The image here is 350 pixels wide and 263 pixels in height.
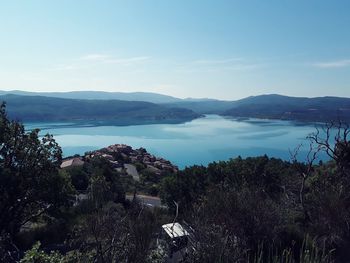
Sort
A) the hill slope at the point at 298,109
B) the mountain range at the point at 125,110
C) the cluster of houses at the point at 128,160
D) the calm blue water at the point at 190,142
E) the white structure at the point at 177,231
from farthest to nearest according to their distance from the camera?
1. the mountain range at the point at 125,110
2. the hill slope at the point at 298,109
3. the calm blue water at the point at 190,142
4. the cluster of houses at the point at 128,160
5. the white structure at the point at 177,231

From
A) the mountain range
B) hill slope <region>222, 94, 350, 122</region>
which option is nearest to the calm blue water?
hill slope <region>222, 94, 350, 122</region>

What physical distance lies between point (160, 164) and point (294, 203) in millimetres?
23086

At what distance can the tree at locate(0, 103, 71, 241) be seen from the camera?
7.16m

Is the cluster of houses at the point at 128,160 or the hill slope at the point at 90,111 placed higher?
the hill slope at the point at 90,111

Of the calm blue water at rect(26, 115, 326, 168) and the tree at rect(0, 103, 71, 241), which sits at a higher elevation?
the tree at rect(0, 103, 71, 241)

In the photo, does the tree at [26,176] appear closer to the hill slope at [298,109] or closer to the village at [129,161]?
the village at [129,161]

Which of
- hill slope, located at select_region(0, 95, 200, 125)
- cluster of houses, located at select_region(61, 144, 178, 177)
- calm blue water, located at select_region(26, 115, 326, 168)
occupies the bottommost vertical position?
Answer: calm blue water, located at select_region(26, 115, 326, 168)

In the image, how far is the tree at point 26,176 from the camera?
7.16 meters

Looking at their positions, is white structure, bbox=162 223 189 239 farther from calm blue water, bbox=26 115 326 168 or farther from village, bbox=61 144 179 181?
calm blue water, bbox=26 115 326 168

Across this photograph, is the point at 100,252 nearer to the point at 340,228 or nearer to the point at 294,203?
the point at 340,228

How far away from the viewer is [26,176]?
7.35 meters

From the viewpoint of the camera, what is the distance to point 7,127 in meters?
7.48

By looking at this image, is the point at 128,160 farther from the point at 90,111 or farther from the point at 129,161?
the point at 90,111

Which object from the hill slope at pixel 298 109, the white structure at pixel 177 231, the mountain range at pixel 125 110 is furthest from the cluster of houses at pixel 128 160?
the mountain range at pixel 125 110
